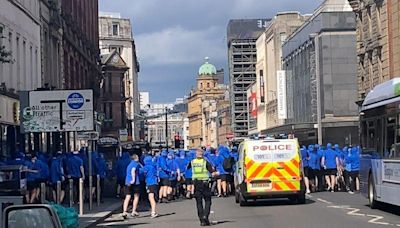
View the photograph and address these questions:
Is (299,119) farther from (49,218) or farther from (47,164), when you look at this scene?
→ (49,218)

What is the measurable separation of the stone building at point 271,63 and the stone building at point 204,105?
201 feet

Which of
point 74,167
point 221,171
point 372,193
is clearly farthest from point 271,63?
point 372,193

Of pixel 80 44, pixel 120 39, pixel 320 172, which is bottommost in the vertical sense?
pixel 320 172

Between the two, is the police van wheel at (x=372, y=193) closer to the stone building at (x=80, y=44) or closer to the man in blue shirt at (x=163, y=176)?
the man in blue shirt at (x=163, y=176)

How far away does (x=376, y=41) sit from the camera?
51.4 metres

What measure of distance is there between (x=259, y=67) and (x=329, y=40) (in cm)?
3592

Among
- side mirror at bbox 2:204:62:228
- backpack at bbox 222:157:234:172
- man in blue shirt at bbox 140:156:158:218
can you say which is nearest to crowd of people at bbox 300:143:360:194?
backpack at bbox 222:157:234:172

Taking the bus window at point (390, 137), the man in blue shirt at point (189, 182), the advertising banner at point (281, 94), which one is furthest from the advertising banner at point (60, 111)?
the advertising banner at point (281, 94)

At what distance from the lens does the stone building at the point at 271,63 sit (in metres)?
85.1

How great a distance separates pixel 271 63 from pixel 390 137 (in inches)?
2801

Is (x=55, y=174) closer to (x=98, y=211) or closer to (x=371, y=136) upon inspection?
(x=98, y=211)

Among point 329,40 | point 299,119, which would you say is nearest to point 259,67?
point 299,119

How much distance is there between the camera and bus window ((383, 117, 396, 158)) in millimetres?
19222

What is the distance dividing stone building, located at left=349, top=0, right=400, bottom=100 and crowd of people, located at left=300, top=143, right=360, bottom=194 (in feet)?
61.5
